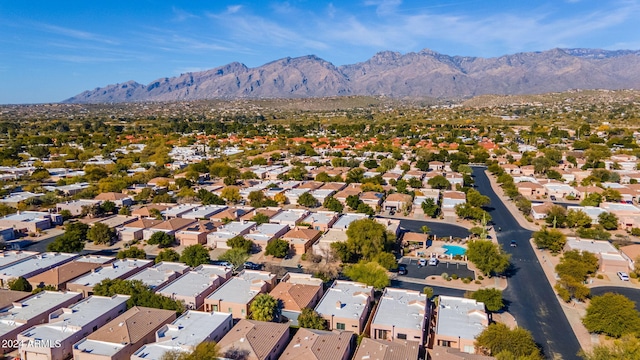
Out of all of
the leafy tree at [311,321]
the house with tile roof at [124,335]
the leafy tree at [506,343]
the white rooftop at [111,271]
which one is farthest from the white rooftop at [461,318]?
the white rooftop at [111,271]

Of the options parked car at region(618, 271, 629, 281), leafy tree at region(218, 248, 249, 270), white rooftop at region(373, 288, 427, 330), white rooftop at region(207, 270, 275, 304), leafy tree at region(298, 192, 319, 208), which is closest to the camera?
white rooftop at region(373, 288, 427, 330)

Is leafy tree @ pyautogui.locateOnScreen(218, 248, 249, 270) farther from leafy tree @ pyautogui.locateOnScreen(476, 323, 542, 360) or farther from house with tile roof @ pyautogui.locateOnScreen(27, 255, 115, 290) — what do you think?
leafy tree @ pyautogui.locateOnScreen(476, 323, 542, 360)

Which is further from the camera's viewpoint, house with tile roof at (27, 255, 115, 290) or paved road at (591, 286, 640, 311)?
paved road at (591, 286, 640, 311)

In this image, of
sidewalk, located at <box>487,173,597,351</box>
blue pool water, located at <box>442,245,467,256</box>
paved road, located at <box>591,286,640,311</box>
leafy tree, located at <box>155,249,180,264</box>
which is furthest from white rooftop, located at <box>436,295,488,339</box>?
leafy tree, located at <box>155,249,180,264</box>

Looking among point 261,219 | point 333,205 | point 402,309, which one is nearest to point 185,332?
point 402,309

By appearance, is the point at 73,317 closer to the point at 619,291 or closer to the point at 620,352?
the point at 620,352

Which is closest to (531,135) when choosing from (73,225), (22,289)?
(73,225)

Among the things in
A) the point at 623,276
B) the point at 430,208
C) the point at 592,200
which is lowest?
the point at 623,276
